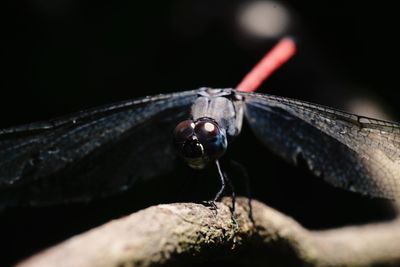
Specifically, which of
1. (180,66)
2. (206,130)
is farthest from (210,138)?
(180,66)

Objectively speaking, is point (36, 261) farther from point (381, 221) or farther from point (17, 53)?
point (17, 53)

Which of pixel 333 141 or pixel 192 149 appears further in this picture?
pixel 333 141

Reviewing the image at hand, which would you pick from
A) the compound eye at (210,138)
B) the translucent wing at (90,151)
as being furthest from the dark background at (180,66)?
the compound eye at (210,138)

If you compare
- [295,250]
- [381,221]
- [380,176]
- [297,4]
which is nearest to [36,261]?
[295,250]

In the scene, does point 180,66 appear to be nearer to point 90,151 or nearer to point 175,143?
point 90,151

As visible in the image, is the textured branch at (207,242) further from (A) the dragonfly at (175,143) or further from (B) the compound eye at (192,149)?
(A) the dragonfly at (175,143)
